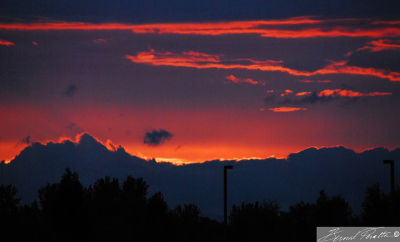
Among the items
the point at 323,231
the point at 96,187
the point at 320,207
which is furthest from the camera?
the point at 96,187

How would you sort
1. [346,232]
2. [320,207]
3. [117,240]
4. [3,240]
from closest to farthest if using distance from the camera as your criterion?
1. [346,232]
2. [3,240]
3. [117,240]
4. [320,207]

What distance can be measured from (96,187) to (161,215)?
51.3m

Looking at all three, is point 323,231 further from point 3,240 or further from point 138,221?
point 3,240

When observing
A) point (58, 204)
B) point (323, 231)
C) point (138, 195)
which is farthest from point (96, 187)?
point (323, 231)

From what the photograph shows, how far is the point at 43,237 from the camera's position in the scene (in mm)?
58094
